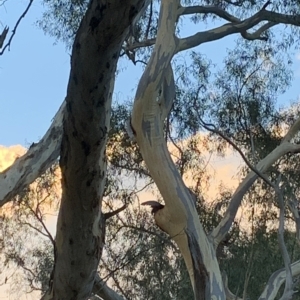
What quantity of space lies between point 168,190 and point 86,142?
2163 millimetres

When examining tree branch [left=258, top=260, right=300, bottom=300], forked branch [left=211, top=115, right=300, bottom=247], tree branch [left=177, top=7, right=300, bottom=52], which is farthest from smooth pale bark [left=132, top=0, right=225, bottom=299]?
tree branch [left=258, top=260, right=300, bottom=300]

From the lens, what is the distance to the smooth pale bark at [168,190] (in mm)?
3754

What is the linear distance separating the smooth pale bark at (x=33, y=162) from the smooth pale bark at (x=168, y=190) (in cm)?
51

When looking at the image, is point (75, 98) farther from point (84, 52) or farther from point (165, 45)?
point (165, 45)

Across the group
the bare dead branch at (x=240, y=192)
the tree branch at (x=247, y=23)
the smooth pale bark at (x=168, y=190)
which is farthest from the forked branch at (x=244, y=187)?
the tree branch at (x=247, y=23)

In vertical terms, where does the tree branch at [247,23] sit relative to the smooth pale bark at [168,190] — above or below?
above

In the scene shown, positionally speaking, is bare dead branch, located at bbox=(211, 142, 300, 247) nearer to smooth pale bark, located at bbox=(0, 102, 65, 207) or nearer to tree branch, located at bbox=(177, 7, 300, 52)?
tree branch, located at bbox=(177, 7, 300, 52)

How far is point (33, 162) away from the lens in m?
3.85

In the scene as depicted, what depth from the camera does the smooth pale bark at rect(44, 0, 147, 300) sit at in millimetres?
1557

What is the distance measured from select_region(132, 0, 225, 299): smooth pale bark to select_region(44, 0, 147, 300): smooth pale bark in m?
1.91

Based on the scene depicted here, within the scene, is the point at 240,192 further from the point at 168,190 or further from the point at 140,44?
the point at 140,44

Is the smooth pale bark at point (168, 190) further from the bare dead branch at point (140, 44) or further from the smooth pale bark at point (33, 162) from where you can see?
the bare dead branch at point (140, 44)

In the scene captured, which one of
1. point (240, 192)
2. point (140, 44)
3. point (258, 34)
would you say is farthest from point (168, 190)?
point (258, 34)

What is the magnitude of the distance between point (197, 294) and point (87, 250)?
2107 mm
